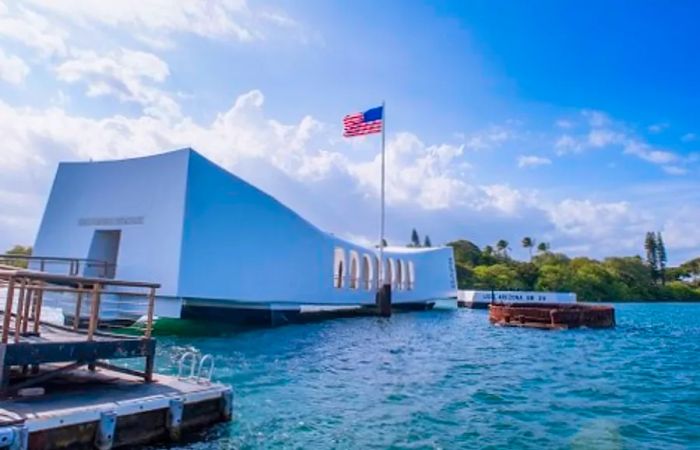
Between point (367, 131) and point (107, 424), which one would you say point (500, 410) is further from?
point (367, 131)

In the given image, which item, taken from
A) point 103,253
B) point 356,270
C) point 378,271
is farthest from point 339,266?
point 103,253

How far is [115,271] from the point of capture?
20.0m

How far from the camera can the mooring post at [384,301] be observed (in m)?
34.8

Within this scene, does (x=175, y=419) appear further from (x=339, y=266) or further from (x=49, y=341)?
(x=339, y=266)

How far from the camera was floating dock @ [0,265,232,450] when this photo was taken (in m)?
4.96

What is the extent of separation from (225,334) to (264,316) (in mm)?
5203

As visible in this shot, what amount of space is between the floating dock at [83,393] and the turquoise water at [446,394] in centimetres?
48

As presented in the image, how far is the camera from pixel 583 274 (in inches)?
3647

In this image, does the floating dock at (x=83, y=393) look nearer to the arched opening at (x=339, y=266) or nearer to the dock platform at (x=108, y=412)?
the dock platform at (x=108, y=412)

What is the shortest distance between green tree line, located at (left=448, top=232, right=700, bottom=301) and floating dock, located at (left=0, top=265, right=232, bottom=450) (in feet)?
281

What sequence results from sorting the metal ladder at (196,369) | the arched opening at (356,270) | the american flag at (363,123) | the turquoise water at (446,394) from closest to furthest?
the turquoise water at (446,394)
the metal ladder at (196,369)
the american flag at (363,123)
the arched opening at (356,270)

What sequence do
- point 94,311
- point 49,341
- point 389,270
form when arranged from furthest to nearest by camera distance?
1. point 389,270
2. point 94,311
3. point 49,341

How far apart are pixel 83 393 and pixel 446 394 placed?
21.6 feet

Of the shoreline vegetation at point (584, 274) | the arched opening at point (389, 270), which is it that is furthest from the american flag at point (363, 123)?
the shoreline vegetation at point (584, 274)
